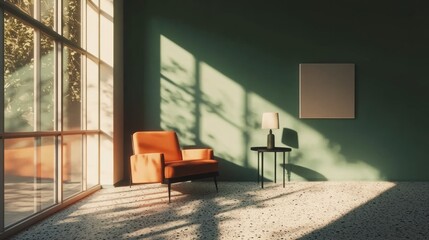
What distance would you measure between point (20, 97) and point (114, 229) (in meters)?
3.51

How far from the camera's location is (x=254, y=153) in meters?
6.33

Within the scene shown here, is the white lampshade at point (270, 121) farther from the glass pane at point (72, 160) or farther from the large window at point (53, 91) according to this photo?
the glass pane at point (72, 160)

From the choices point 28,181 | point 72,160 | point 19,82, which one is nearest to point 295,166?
point 72,160

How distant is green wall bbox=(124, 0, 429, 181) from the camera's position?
6.29 m

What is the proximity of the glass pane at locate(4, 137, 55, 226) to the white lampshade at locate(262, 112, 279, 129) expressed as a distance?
318 cm

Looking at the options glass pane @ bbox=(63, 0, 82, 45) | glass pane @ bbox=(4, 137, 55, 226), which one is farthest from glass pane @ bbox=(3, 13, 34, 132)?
glass pane @ bbox=(63, 0, 82, 45)

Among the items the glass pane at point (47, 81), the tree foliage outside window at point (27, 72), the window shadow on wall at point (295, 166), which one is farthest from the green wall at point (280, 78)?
the glass pane at point (47, 81)

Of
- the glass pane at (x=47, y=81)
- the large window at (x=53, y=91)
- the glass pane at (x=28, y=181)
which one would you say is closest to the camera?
the large window at (x=53, y=91)

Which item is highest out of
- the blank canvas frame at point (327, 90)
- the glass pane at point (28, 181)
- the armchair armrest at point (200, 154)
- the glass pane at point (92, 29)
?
the glass pane at point (92, 29)

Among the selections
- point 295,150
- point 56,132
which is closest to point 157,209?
point 56,132

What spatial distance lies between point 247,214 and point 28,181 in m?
6.01

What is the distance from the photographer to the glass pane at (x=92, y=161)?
5531 millimetres

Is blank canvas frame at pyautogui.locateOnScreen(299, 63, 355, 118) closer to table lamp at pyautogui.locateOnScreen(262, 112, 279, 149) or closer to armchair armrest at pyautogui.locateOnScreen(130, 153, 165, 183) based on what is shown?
table lamp at pyautogui.locateOnScreen(262, 112, 279, 149)

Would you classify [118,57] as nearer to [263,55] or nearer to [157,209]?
[263,55]
